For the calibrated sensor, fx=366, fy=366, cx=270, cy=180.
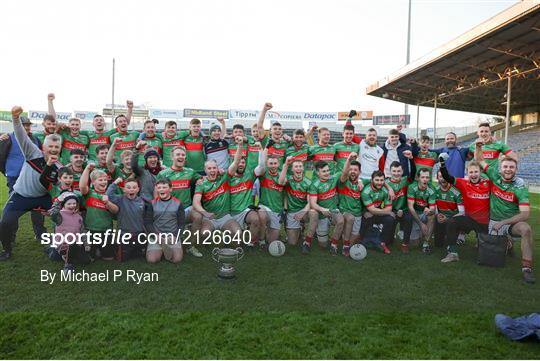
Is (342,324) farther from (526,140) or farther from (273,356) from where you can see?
(526,140)

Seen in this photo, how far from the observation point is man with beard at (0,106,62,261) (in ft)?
15.8

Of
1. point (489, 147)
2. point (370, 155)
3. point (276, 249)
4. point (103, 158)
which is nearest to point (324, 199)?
point (276, 249)

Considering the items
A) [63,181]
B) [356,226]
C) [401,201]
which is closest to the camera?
[63,181]

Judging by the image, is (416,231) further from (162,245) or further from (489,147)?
(162,245)

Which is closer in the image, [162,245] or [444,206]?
[162,245]

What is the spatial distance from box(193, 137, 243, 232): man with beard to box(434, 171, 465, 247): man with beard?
10.4 feet

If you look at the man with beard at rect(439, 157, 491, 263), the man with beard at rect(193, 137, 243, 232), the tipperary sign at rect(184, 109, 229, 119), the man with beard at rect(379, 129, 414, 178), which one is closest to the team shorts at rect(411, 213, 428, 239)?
the man with beard at rect(439, 157, 491, 263)

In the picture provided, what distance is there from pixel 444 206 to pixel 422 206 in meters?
0.33

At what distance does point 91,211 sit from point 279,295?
2.79 metres

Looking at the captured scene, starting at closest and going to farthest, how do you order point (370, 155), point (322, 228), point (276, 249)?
point (276, 249)
point (322, 228)
point (370, 155)

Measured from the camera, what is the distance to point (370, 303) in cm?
377

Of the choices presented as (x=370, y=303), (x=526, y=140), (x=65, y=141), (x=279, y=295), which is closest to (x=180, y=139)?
(x=65, y=141)

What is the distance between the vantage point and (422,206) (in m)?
5.98

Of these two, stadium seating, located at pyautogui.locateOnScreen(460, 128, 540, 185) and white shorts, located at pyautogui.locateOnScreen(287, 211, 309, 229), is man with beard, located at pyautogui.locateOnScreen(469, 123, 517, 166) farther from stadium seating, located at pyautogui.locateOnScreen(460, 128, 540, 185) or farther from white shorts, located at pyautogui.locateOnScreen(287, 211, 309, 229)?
stadium seating, located at pyautogui.locateOnScreen(460, 128, 540, 185)
